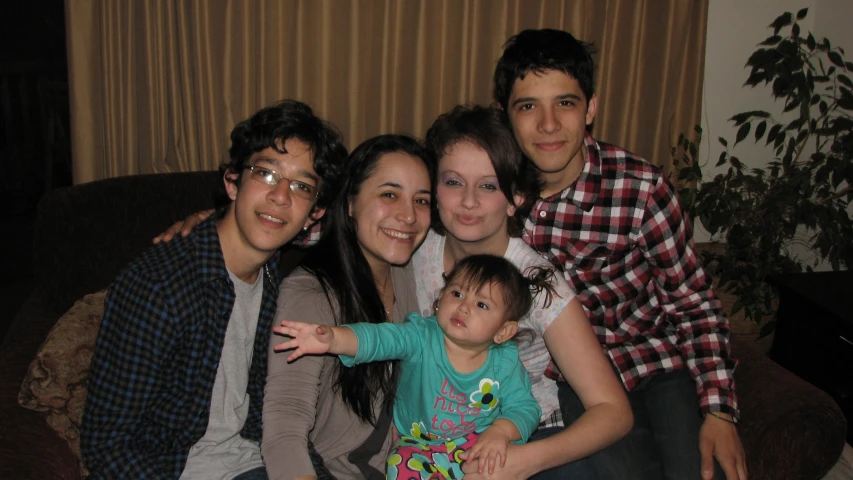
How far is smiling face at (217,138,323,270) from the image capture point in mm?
1688

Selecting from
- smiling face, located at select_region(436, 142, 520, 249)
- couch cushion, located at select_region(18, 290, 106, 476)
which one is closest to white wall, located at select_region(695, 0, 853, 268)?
smiling face, located at select_region(436, 142, 520, 249)

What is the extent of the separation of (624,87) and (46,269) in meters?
2.98

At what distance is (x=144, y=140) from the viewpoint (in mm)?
3471

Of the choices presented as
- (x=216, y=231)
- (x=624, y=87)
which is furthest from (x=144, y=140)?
(x=624, y=87)

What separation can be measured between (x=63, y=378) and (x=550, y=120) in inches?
58.8

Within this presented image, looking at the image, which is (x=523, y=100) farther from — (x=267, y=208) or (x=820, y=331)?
(x=820, y=331)

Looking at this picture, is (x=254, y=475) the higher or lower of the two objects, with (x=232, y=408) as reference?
lower

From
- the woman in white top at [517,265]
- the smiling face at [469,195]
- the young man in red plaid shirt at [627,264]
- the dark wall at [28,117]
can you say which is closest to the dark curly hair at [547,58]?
the young man in red plaid shirt at [627,264]

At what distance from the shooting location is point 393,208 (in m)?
1.83

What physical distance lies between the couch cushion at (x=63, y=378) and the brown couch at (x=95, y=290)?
30 mm

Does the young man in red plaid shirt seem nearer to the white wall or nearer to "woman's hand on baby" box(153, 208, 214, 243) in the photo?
"woman's hand on baby" box(153, 208, 214, 243)

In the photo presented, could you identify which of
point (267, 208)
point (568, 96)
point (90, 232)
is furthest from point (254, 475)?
point (568, 96)

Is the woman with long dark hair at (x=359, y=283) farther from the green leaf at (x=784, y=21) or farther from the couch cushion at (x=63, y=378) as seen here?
the green leaf at (x=784, y=21)

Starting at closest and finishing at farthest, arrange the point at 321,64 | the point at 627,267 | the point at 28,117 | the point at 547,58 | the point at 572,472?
1. the point at 572,472
2. the point at 547,58
3. the point at 627,267
4. the point at 321,64
5. the point at 28,117
